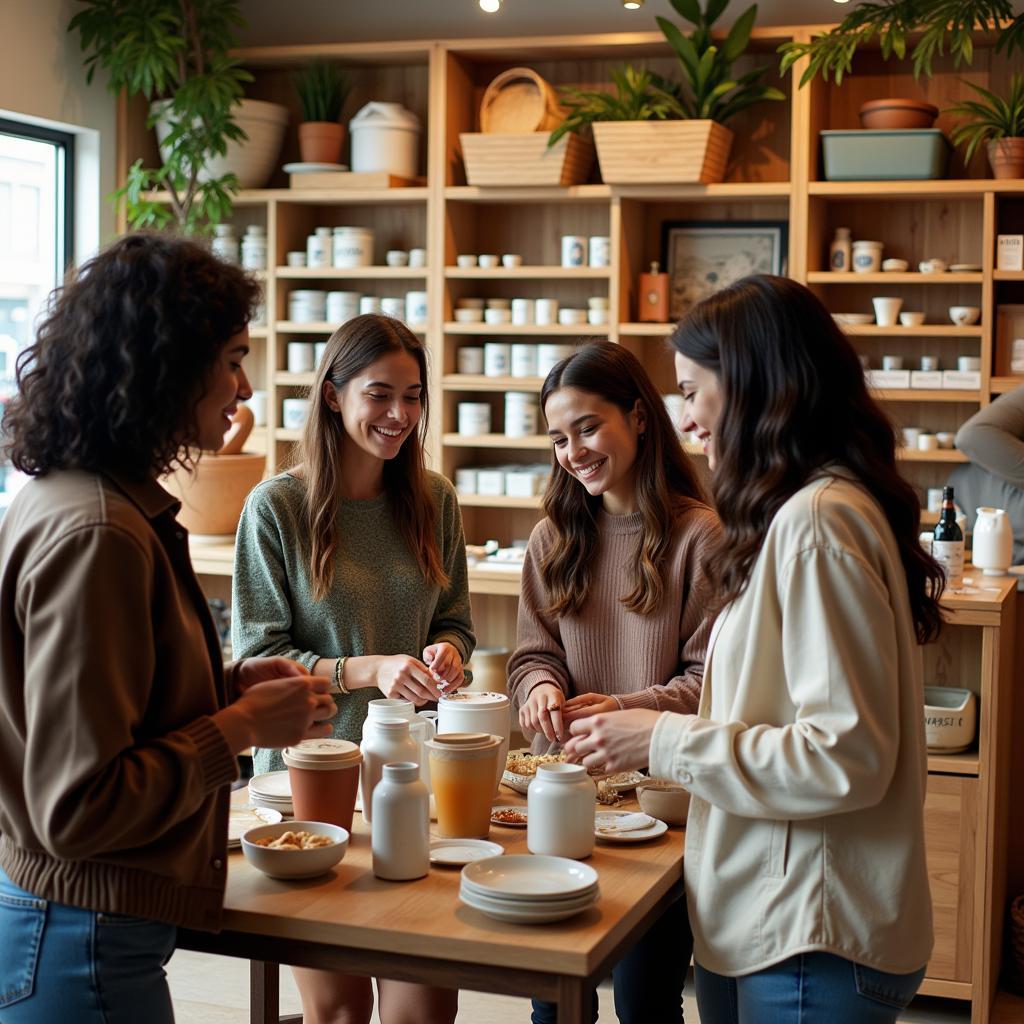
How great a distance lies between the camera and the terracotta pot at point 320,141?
495 cm

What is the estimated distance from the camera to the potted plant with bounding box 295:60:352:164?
4.96 metres

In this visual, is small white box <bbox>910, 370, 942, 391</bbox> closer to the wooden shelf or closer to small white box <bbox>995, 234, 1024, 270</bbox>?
small white box <bbox>995, 234, 1024, 270</bbox>

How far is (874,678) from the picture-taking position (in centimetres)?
148

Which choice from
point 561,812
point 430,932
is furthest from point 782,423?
point 430,932

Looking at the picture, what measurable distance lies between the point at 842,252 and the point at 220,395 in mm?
3514

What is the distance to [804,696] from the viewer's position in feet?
4.88

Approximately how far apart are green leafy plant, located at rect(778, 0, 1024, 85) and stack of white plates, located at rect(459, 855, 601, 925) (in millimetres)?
3187

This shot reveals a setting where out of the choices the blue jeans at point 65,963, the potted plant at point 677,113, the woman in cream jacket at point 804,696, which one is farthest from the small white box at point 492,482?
the blue jeans at point 65,963

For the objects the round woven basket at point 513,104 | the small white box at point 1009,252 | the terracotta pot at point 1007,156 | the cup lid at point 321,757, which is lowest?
the cup lid at point 321,757

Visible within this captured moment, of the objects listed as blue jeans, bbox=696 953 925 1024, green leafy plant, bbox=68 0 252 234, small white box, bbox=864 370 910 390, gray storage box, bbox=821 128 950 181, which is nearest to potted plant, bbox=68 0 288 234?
green leafy plant, bbox=68 0 252 234

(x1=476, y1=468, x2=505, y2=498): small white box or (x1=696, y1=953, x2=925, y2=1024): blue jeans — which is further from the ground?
(x1=476, y1=468, x2=505, y2=498): small white box

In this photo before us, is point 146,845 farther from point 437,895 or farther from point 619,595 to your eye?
point 619,595

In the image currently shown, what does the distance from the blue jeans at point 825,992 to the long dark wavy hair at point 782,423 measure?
1.38 ft

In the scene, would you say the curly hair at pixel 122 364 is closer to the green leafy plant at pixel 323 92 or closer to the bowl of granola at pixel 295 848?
the bowl of granola at pixel 295 848
